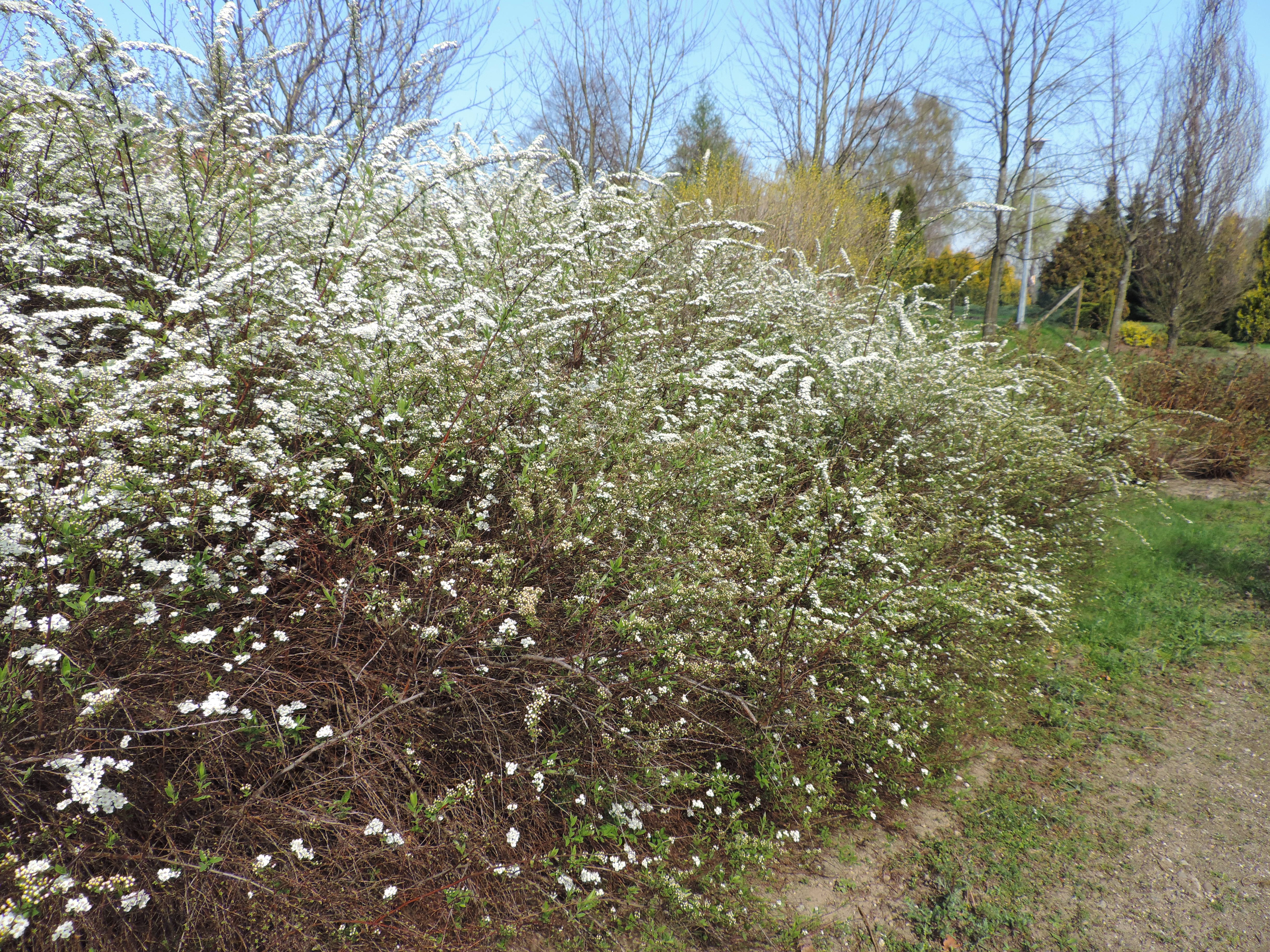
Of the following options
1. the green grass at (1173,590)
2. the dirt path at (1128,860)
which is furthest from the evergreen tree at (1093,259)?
the dirt path at (1128,860)

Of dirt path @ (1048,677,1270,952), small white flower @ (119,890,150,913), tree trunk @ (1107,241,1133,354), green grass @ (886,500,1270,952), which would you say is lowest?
dirt path @ (1048,677,1270,952)

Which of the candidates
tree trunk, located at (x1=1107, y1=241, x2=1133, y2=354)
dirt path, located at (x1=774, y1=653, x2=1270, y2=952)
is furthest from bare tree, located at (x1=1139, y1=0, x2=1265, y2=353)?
dirt path, located at (x1=774, y1=653, x2=1270, y2=952)

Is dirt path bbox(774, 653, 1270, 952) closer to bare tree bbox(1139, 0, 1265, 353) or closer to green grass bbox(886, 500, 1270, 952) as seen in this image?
green grass bbox(886, 500, 1270, 952)

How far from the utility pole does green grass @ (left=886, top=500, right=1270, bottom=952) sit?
7937 mm

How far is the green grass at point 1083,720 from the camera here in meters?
2.41

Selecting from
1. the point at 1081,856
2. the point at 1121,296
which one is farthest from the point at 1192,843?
the point at 1121,296

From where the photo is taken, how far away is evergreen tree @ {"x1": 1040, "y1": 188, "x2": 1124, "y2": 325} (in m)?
18.1

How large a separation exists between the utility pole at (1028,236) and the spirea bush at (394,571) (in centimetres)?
1107

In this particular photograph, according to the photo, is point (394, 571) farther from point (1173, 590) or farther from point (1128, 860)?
point (1173, 590)

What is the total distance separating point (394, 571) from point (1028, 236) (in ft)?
105

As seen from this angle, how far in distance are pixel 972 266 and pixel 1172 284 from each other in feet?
49.8

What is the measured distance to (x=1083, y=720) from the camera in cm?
365

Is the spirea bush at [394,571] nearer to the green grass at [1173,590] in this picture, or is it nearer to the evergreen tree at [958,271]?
the green grass at [1173,590]

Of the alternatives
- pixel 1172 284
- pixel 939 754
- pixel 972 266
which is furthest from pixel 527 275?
pixel 972 266
